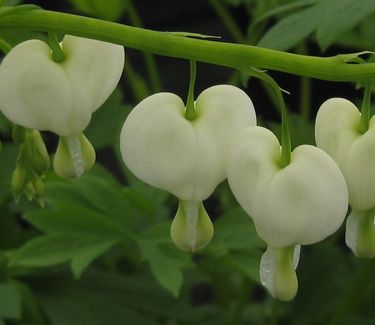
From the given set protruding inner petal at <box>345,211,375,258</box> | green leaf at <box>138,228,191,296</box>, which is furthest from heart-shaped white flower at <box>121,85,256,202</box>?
green leaf at <box>138,228,191,296</box>

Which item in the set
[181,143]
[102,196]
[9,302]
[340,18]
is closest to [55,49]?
[181,143]

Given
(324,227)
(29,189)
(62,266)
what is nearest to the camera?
(324,227)

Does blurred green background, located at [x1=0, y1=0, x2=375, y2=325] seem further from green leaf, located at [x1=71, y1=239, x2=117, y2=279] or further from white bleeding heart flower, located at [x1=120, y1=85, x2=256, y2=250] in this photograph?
white bleeding heart flower, located at [x1=120, y1=85, x2=256, y2=250]

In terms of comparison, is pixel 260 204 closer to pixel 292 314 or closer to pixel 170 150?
pixel 170 150

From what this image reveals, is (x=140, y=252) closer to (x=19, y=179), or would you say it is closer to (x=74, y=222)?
(x=74, y=222)

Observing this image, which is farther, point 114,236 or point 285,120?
point 114,236

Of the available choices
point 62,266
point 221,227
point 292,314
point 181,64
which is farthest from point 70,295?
point 181,64
